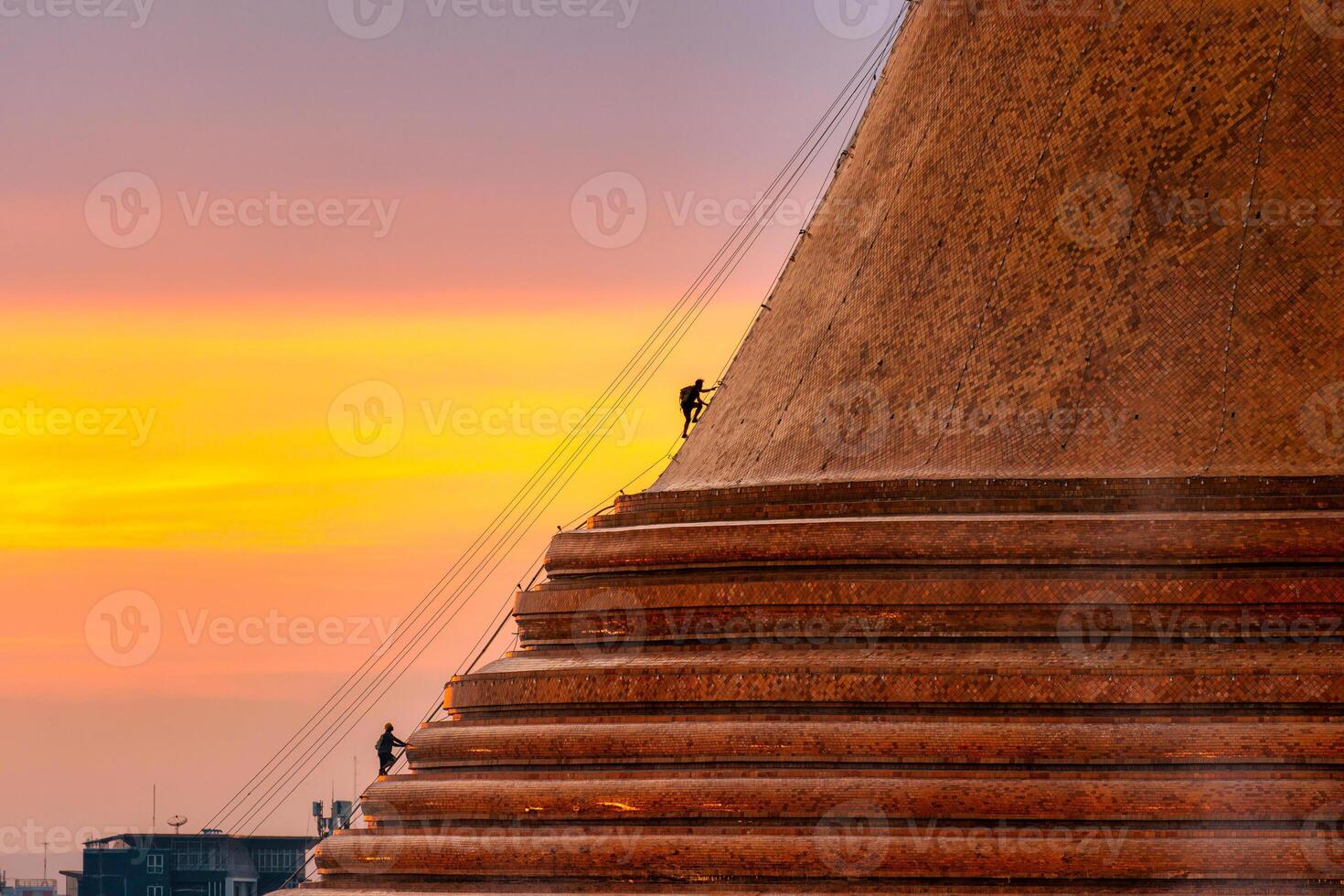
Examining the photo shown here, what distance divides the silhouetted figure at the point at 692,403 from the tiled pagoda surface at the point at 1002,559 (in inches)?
31.4

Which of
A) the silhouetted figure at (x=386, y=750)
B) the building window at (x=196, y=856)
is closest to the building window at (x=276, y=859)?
the building window at (x=196, y=856)

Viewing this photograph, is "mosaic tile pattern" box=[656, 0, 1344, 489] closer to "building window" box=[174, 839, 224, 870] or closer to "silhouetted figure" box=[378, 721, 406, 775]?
"silhouetted figure" box=[378, 721, 406, 775]

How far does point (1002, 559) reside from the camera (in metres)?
22.3

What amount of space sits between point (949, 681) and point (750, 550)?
6.71 ft

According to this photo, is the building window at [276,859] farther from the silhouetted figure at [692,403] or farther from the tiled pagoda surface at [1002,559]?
the tiled pagoda surface at [1002,559]

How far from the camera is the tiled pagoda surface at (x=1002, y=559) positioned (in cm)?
2133

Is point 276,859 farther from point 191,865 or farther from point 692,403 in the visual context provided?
point 692,403

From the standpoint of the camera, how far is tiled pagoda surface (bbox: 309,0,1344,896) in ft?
70.0

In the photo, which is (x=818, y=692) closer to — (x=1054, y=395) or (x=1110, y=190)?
(x=1054, y=395)

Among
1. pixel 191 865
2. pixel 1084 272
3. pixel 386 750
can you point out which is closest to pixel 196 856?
pixel 191 865

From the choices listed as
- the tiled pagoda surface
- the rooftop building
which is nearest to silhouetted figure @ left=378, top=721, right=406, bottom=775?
the tiled pagoda surface

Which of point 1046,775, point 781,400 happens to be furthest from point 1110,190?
point 1046,775

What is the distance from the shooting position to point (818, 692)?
22297 millimetres

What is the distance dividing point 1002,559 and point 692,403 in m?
4.69
